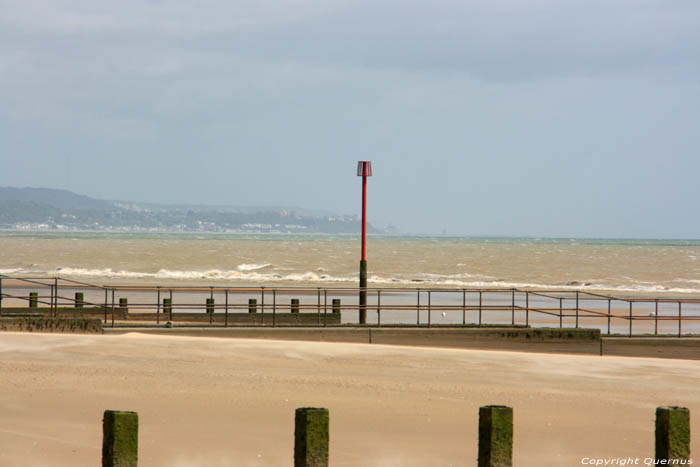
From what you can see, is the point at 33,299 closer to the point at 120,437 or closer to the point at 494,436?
the point at 120,437

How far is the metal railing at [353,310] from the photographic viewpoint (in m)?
24.3

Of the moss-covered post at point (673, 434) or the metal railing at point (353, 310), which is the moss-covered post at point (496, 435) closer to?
the moss-covered post at point (673, 434)

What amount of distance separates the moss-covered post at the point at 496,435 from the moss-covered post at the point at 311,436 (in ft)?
4.40

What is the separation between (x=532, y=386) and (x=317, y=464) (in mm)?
9150

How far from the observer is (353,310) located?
121 feet

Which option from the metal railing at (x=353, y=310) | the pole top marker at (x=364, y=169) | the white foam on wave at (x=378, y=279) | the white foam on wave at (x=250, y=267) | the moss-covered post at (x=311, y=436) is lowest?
the white foam on wave at (x=250, y=267)

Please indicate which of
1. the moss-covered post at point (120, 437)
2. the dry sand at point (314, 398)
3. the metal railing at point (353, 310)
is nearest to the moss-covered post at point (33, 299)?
the metal railing at point (353, 310)

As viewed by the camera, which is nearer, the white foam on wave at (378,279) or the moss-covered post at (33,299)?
the moss-covered post at (33,299)

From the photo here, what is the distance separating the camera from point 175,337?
21266mm

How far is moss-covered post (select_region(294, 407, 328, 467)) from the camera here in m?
7.64

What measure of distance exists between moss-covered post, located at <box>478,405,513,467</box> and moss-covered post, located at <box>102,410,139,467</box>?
290cm

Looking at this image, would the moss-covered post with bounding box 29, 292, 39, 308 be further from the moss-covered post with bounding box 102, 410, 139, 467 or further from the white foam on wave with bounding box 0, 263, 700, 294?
the white foam on wave with bounding box 0, 263, 700, 294

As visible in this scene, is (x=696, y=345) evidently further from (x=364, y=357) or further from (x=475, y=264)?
(x=475, y=264)

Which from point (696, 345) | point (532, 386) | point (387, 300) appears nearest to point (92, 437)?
point (532, 386)
